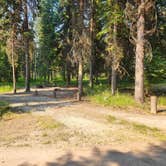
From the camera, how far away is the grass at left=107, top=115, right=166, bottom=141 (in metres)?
9.33

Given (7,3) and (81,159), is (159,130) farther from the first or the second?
(7,3)

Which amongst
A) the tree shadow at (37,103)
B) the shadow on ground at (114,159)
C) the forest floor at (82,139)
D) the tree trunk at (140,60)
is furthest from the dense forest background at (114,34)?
the shadow on ground at (114,159)

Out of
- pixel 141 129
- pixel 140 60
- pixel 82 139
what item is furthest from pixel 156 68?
pixel 82 139

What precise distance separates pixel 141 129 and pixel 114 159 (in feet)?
11.4

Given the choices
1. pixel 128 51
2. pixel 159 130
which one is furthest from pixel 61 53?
pixel 159 130

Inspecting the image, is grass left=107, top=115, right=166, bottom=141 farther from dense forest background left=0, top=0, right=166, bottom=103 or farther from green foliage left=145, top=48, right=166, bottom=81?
green foliage left=145, top=48, right=166, bottom=81

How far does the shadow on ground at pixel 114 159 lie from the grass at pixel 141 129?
5.62 feet

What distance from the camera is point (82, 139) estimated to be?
28.6ft

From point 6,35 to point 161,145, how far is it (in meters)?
21.5

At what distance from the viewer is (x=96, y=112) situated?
45.8ft

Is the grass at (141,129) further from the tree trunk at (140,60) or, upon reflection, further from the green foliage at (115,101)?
the tree trunk at (140,60)

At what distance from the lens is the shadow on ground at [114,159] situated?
6594mm

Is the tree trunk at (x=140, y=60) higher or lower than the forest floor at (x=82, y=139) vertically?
higher

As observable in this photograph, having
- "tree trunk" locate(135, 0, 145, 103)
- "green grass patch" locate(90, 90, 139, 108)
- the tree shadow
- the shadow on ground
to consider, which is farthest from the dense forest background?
the shadow on ground
